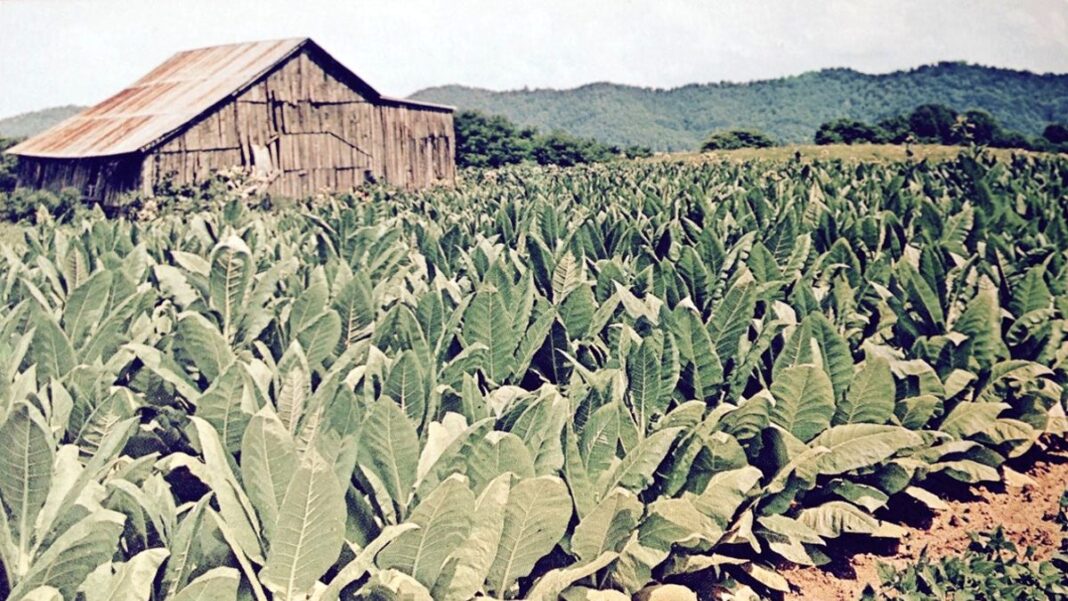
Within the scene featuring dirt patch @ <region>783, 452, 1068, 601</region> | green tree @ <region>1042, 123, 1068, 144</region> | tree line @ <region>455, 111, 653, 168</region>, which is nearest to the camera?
dirt patch @ <region>783, 452, 1068, 601</region>

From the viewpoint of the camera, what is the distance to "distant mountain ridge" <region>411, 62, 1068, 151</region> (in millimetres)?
100812

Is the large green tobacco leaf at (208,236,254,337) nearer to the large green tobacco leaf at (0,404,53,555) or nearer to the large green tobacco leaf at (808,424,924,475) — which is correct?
the large green tobacco leaf at (0,404,53,555)

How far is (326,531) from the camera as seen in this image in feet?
6.21

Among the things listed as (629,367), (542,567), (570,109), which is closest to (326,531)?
(542,567)

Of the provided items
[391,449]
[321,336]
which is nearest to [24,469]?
[391,449]

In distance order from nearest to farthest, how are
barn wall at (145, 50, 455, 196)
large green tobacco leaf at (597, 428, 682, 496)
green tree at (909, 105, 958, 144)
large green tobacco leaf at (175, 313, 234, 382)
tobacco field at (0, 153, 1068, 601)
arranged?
tobacco field at (0, 153, 1068, 601) < large green tobacco leaf at (597, 428, 682, 496) < large green tobacco leaf at (175, 313, 234, 382) < barn wall at (145, 50, 455, 196) < green tree at (909, 105, 958, 144)

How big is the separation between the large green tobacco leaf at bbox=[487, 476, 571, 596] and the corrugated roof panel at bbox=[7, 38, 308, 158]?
23870mm

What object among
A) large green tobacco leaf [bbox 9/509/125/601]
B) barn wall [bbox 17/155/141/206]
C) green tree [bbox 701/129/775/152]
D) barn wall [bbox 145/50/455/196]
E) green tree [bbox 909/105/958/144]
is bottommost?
large green tobacco leaf [bbox 9/509/125/601]

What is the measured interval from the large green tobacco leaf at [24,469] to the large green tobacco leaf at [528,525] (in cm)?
110

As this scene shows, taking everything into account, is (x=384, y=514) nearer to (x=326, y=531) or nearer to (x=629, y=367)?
(x=326, y=531)

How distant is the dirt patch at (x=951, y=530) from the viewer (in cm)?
307

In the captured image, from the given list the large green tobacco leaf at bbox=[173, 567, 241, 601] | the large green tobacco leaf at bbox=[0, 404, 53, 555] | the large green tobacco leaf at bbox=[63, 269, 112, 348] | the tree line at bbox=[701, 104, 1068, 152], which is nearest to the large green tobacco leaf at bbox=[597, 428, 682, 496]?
the large green tobacco leaf at bbox=[173, 567, 241, 601]

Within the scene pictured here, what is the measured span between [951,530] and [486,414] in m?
2.18

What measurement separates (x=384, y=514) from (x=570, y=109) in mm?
148914
